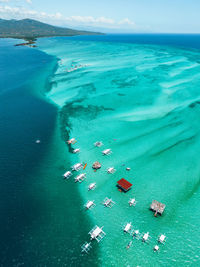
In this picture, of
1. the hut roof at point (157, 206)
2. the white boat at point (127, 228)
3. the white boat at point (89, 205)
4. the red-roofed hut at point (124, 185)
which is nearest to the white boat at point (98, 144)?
the red-roofed hut at point (124, 185)

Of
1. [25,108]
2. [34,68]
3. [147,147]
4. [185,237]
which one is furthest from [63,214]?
[34,68]

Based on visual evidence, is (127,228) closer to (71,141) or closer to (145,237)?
(145,237)

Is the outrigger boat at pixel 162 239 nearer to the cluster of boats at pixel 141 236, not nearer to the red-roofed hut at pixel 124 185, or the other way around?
the cluster of boats at pixel 141 236

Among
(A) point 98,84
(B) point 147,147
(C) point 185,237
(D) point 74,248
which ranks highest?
(A) point 98,84

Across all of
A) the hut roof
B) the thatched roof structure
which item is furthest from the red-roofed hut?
the thatched roof structure

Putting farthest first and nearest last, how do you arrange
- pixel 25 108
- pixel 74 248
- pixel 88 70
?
pixel 88 70 < pixel 25 108 < pixel 74 248

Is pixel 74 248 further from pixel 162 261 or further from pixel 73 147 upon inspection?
pixel 73 147

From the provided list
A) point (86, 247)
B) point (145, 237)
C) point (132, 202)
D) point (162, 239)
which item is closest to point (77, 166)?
point (132, 202)
